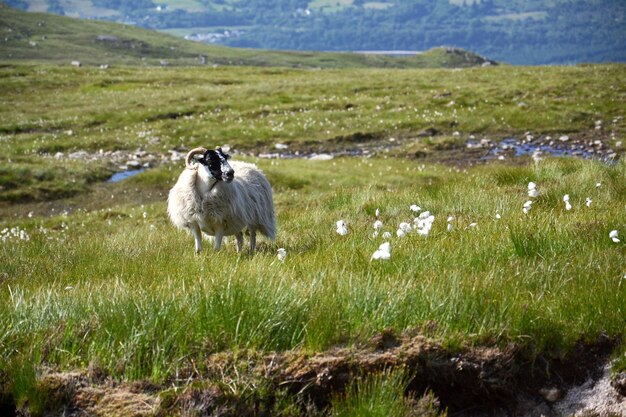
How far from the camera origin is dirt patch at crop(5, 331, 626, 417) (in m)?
4.34

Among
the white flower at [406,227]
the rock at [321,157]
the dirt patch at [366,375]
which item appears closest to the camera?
the dirt patch at [366,375]

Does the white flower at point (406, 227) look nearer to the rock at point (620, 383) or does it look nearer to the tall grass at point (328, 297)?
the tall grass at point (328, 297)

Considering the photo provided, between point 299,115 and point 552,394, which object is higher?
point 552,394

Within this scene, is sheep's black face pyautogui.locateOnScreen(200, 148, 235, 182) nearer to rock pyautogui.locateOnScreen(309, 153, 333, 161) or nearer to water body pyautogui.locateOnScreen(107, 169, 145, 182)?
water body pyautogui.locateOnScreen(107, 169, 145, 182)

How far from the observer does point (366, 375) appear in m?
4.63

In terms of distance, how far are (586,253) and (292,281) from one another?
3.14m

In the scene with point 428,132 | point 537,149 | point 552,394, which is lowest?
point 537,149

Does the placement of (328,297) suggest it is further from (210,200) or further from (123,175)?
(123,175)

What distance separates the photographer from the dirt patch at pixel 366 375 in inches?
171

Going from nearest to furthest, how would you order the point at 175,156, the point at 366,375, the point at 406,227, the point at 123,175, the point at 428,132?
the point at 366,375, the point at 406,227, the point at 123,175, the point at 175,156, the point at 428,132

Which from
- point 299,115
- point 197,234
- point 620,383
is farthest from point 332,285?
point 299,115

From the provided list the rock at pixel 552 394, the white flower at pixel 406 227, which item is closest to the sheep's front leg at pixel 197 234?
the white flower at pixel 406 227

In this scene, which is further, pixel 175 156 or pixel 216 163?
pixel 175 156

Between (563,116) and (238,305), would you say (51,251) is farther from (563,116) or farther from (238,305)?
(563,116)
